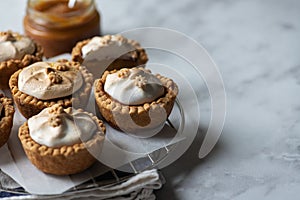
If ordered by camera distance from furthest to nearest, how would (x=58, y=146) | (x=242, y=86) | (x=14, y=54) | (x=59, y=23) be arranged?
(x=59, y=23)
(x=242, y=86)
(x=14, y=54)
(x=58, y=146)

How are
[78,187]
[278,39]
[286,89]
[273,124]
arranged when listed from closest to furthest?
[78,187] → [273,124] → [286,89] → [278,39]

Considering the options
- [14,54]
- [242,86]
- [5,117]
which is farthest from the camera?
[242,86]

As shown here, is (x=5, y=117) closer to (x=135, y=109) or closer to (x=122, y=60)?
(x=135, y=109)

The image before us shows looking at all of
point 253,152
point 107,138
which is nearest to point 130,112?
point 107,138

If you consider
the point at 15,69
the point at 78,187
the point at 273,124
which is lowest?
the point at 273,124

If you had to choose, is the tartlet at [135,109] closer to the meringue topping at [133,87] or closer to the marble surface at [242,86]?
the meringue topping at [133,87]

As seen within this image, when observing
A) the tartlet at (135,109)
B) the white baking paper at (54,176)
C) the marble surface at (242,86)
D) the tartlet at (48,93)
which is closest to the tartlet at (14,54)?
the tartlet at (48,93)

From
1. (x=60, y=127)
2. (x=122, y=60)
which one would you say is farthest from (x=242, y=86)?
(x=60, y=127)

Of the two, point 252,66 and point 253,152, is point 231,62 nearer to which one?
point 252,66
